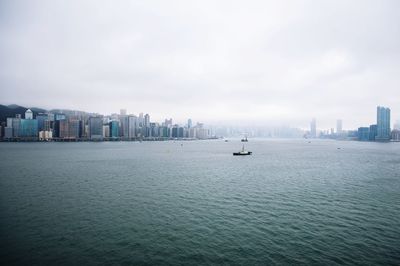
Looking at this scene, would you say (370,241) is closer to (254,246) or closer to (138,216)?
(254,246)

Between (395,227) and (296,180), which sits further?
(296,180)

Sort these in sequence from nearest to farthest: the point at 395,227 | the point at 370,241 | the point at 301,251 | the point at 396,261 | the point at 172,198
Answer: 1. the point at 396,261
2. the point at 301,251
3. the point at 370,241
4. the point at 395,227
5. the point at 172,198

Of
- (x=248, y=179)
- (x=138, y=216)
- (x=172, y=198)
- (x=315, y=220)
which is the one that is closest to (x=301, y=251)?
(x=315, y=220)

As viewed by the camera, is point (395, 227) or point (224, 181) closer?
point (395, 227)

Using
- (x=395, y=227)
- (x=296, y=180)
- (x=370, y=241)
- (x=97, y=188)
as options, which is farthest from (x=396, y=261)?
(x=97, y=188)

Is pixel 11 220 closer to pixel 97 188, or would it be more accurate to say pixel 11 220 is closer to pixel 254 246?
pixel 97 188

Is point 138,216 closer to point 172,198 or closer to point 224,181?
point 172,198

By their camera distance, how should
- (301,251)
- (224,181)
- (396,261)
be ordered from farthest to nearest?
(224,181)
(301,251)
(396,261)

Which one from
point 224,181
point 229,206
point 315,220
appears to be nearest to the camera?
point 315,220

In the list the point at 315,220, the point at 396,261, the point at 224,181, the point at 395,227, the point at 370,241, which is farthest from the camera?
the point at 224,181
